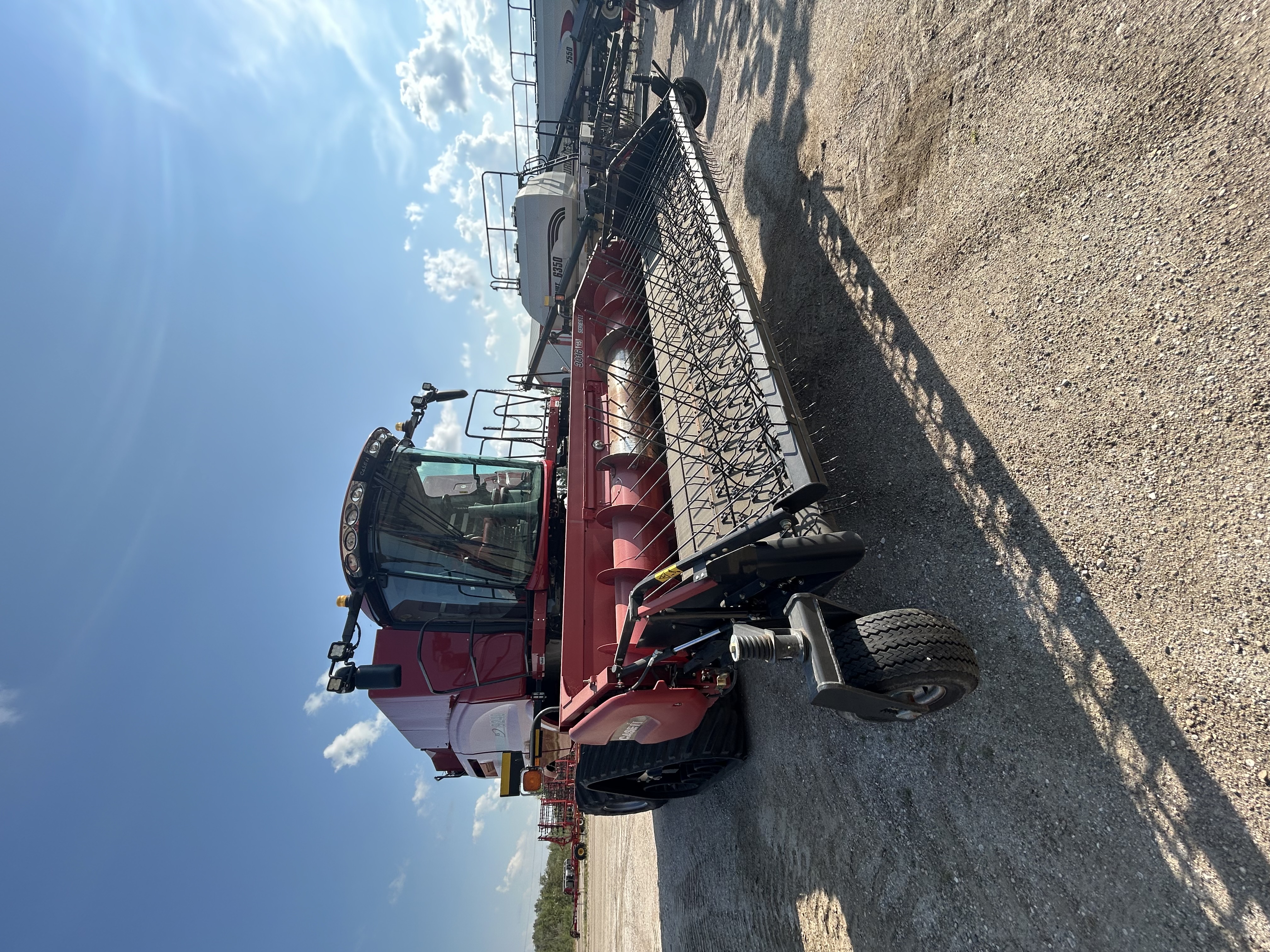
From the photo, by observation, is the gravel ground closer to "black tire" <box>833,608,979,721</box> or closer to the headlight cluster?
"black tire" <box>833,608,979,721</box>

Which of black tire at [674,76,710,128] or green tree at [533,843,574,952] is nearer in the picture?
black tire at [674,76,710,128]

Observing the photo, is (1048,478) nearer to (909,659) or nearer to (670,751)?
(909,659)

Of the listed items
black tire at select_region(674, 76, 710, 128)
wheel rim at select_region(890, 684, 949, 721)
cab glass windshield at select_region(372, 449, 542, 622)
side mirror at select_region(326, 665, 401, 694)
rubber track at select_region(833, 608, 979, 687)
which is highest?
black tire at select_region(674, 76, 710, 128)

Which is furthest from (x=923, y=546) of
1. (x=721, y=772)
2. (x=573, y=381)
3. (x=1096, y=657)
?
(x=573, y=381)

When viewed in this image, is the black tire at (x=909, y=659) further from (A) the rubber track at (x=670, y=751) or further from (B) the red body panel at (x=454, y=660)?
(B) the red body panel at (x=454, y=660)

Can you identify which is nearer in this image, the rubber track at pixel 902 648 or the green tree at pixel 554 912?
the rubber track at pixel 902 648

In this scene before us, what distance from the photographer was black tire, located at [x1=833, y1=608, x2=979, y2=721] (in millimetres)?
1949

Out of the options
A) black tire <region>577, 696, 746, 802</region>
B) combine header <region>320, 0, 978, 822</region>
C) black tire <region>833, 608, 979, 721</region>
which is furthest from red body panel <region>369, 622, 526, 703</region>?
black tire <region>833, 608, 979, 721</region>

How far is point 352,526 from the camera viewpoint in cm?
384

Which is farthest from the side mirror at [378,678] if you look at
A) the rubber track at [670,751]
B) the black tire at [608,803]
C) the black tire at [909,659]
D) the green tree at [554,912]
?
the green tree at [554,912]

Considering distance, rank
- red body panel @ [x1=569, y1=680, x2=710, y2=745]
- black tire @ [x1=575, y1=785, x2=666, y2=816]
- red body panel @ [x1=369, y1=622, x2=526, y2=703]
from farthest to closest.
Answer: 1. black tire @ [x1=575, y1=785, x2=666, y2=816]
2. red body panel @ [x1=369, y1=622, x2=526, y2=703]
3. red body panel @ [x1=569, y1=680, x2=710, y2=745]

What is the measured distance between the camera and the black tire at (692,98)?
4680mm

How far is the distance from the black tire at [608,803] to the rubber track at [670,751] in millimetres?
374

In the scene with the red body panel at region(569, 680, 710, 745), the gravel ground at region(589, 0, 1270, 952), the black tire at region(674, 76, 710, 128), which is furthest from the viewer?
the black tire at region(674, 76, 710, 128)
